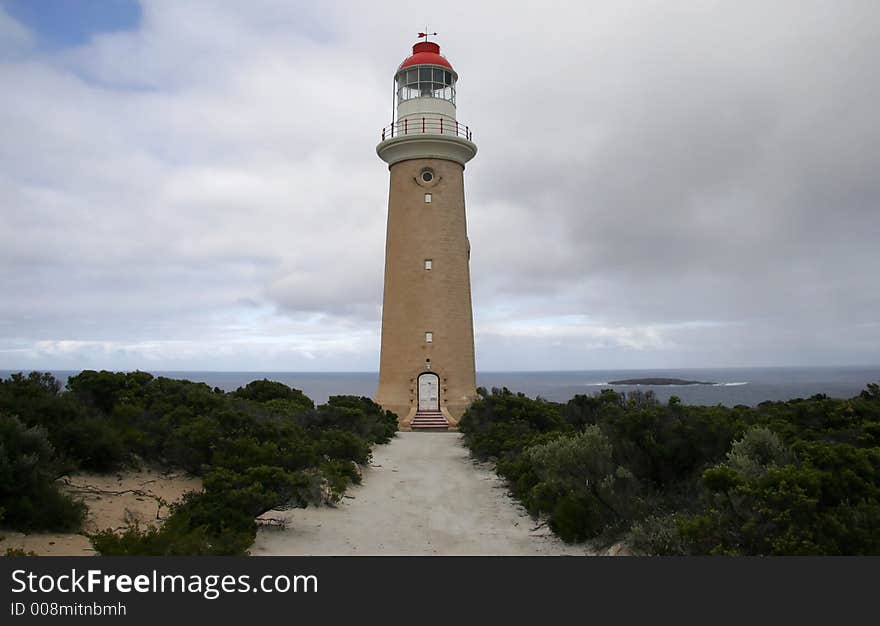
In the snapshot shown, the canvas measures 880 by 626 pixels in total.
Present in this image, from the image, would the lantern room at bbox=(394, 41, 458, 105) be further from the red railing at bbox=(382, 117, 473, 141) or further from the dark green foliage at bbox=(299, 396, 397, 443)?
the dark green foliage at bbox=(299, 396, 397, 443)

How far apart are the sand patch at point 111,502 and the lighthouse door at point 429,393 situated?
485 inches

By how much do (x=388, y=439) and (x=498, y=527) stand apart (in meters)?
9.56

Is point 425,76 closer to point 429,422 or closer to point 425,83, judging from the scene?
point 425,83

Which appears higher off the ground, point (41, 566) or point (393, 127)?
point (393, 127)

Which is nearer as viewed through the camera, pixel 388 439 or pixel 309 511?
pixel 309 511

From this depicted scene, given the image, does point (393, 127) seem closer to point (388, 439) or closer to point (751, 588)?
point (388, 439)

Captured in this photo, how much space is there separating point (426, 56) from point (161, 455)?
55.7ft

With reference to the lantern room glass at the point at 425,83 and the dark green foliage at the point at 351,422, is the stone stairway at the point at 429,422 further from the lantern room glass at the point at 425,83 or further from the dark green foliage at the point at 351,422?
the lantern room glass at the point at 425,83

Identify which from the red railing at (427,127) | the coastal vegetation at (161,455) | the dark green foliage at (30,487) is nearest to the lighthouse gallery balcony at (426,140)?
the red railing at (427,127)

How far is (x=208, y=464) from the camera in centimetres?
920

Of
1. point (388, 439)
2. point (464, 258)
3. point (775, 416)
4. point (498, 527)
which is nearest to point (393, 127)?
point (464, 258)

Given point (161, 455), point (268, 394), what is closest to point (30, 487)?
point (161, 455)

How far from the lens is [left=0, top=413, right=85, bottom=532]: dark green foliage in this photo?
6.04 metres

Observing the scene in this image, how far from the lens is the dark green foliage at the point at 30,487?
6043 millimetres
